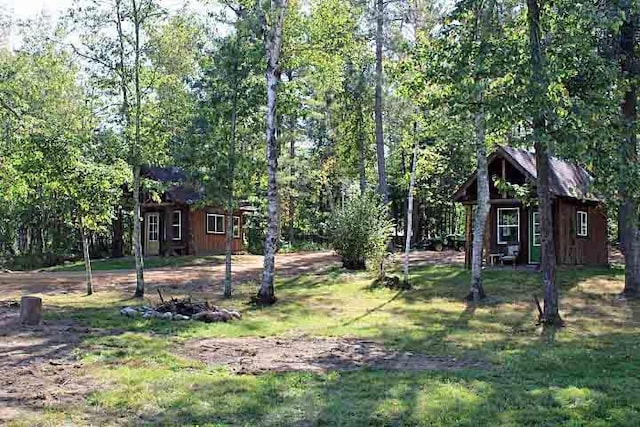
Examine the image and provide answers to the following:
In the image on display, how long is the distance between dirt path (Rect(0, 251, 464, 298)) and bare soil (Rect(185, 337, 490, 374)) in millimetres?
8429

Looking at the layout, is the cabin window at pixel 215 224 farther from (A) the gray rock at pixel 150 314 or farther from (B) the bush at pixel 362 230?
(A) the gray rock at pixel 150 314

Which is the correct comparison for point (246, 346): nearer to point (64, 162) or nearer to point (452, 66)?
point (452, 66)

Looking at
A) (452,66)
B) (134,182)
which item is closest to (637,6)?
(452,66)

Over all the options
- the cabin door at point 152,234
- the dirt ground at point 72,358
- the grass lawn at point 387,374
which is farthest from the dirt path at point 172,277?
the cabin door at point 152,234

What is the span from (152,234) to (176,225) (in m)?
1.70

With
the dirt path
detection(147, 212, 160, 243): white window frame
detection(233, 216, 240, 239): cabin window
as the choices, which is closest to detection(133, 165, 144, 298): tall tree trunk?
the dirt path

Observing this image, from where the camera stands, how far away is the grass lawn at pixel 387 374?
6.39m

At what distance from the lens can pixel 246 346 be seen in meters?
→ 10.5

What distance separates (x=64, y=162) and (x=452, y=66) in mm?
9714

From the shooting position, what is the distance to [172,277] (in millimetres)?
21688

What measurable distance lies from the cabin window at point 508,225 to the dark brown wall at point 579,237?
148 centimetres

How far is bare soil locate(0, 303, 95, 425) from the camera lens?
679cm

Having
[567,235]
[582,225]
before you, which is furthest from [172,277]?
[582,225]

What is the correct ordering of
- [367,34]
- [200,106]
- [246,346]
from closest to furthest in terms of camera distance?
[246,346] < [200,106] < [367,34]
